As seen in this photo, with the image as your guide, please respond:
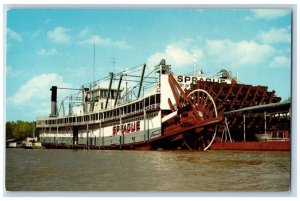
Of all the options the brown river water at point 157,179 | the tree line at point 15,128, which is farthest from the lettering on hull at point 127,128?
the brown river water at point 157,179

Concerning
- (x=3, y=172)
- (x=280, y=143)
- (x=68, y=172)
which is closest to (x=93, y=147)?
(x=280, y=143)

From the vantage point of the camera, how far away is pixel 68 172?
9.84 meters

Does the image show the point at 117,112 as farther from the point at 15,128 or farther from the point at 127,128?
the point at 15,128

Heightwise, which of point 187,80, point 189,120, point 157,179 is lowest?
point 157,179

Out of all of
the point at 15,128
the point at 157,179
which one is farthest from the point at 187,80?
the point at 157,179

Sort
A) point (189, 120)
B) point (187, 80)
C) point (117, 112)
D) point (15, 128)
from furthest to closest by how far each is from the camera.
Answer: point (117, 112) < point (187, 80) < point (189, 120) < point (15, 128)

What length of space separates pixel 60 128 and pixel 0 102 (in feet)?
80.6

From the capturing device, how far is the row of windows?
20.8m

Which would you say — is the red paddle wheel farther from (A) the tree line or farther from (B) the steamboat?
(A) the tree line

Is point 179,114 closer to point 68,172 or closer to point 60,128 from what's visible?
point 68,172

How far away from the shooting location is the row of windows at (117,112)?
20797 mm

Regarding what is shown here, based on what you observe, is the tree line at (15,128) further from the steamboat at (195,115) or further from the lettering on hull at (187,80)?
the lettering on hull at (187,80)

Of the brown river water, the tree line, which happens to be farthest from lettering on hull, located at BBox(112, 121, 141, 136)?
the brown river water

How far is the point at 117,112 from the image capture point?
2439cm
